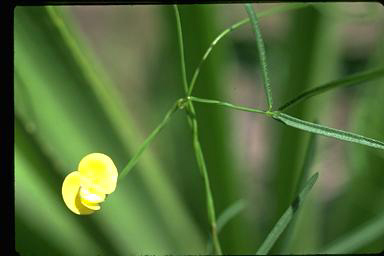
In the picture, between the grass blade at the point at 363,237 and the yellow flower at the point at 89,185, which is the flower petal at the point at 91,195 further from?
the grass blade at the point at 363,237

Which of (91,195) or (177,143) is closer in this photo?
(91,195)

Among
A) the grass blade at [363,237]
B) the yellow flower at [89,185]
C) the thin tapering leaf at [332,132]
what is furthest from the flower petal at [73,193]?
the grass blade at [363,237]

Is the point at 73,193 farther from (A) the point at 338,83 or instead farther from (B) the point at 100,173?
(A) the point at 338,83

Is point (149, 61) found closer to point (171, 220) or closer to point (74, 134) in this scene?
point (171, 220)

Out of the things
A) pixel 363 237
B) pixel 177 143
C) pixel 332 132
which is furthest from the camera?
pixel 177 143

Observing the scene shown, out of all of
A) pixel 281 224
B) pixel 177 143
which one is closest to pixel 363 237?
pixel 281 224

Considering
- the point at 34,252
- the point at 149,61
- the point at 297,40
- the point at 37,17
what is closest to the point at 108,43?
the point at 149,61
